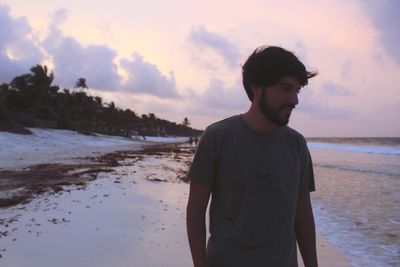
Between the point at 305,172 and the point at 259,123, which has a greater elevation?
the point at 259,123

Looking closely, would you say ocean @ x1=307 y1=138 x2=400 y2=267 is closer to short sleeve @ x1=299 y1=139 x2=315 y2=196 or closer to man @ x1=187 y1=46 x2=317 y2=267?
short sleeve @ x1=299 y1=139 x2=315 y2=196

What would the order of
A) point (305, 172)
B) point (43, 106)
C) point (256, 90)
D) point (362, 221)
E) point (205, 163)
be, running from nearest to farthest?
point (205, 163), point (256, 90), point (305, 172), point (362, 221), point (43, 106)

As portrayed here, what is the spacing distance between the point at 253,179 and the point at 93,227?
508 centimetres

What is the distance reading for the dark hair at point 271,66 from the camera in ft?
6.63

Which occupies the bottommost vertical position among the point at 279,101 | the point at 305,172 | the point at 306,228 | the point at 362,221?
the point at 362,221

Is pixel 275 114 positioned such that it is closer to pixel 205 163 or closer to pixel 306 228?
pixel 205 163

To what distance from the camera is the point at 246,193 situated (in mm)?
1975

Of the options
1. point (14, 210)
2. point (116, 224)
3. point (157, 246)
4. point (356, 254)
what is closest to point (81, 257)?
point (157, 246)

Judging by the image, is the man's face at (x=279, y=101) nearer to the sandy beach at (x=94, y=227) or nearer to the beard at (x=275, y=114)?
the beard at (x=275, y=114)

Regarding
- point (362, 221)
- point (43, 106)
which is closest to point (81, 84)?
point (43, 106)

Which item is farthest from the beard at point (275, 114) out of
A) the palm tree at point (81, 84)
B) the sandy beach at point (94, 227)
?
the palm tree at point (81, 84)

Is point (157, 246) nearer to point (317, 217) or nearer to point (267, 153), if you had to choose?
point (267, 153)

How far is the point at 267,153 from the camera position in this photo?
2.02 meters

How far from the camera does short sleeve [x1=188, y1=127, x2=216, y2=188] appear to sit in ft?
6.48
